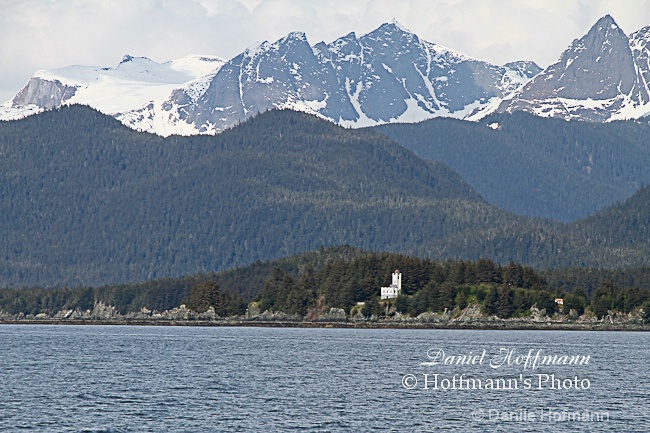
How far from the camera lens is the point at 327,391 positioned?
139m

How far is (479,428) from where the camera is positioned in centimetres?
11538

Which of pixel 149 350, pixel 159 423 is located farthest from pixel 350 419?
pixel 149 350

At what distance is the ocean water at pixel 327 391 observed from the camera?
117688mm

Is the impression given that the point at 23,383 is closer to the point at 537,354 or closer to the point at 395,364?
the point at 395,364

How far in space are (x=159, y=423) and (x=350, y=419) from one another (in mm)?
15385

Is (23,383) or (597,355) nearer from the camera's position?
(23,383)

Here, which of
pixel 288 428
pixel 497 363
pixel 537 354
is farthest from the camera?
pixel 537 354

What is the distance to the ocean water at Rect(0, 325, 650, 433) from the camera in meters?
118

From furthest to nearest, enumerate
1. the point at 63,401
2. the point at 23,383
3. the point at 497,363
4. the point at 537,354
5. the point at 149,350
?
the point at 149,350
the point at 537,354
the point at 497,363
the point at 23,383
the point at 63,401

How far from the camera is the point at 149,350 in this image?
199750mm

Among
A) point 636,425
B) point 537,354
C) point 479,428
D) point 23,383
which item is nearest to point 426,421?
point 479,428

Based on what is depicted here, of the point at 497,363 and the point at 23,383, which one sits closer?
the point at 23,383

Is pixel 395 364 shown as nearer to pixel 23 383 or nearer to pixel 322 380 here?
pixel 322 380

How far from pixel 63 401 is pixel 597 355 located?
81891 millimetres
